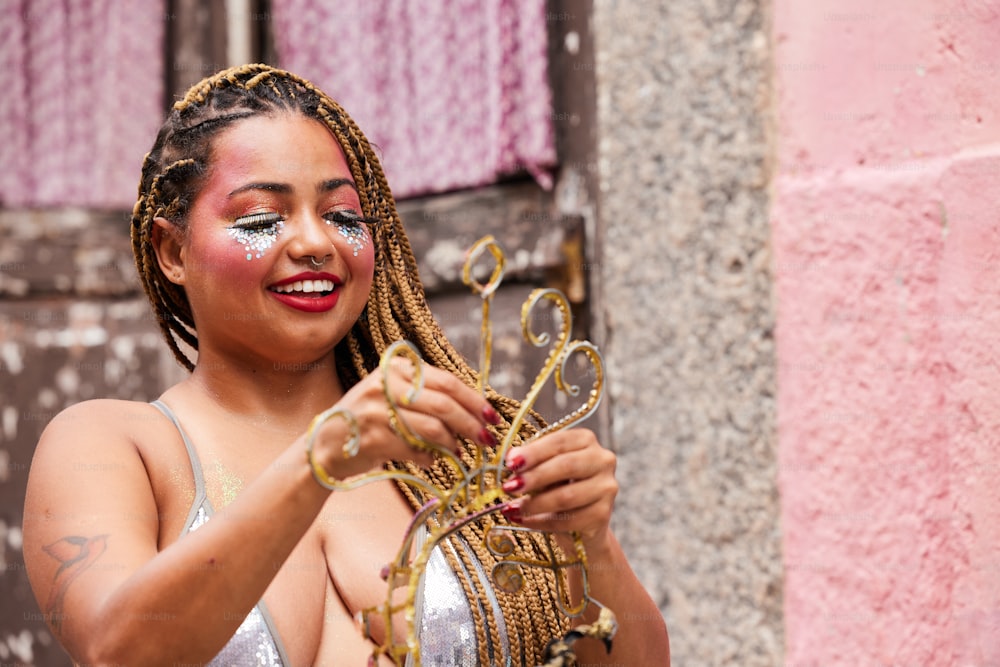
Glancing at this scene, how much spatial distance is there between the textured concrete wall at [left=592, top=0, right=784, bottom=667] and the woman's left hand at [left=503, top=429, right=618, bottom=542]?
48.6 inches

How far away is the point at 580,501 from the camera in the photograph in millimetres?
1566

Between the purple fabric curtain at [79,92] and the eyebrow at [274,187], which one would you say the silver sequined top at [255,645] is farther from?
the purple fabric curtain at [79,92]

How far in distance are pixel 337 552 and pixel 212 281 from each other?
1.52ft

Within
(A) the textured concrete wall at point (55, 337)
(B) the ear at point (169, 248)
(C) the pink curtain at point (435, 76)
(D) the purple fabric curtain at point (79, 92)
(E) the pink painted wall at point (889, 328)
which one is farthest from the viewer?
(D) the purple fabric curtain at point (79, 92)

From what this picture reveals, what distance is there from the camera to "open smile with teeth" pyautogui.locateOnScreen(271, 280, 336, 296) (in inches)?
70.1

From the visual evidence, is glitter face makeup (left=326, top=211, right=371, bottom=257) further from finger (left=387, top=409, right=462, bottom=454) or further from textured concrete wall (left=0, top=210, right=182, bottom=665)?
textured concrete wall (left=0, top=210, right=182, bottom=665)

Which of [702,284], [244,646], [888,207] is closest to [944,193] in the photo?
[888,207]

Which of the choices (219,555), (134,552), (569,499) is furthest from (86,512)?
(569,499)

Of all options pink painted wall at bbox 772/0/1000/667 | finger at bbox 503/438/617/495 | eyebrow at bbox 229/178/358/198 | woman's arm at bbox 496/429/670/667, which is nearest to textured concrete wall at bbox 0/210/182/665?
pink painted wall at bbox 772/0/1000/667

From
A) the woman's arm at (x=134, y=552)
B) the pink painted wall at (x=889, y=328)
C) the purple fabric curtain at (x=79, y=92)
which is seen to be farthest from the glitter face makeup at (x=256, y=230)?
the purple fabric curtain at (x=79, y=92)

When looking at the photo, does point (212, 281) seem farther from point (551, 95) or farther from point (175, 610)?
point (551, 95)

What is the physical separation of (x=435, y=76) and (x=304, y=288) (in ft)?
6.58

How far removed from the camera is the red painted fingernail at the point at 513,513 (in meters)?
1.59

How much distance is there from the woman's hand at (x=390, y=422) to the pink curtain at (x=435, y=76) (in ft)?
6.00
